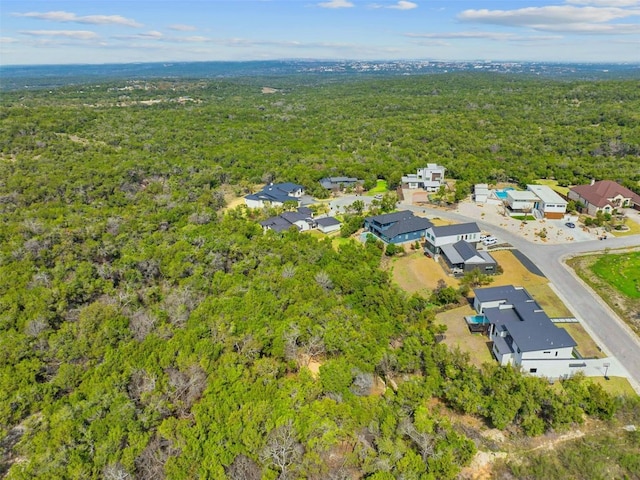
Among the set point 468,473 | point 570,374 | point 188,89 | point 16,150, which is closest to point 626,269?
point 570,374

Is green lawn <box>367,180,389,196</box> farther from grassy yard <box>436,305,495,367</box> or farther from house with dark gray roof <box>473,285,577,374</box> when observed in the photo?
house with dark gray roof <box>473,285,577,374</box>

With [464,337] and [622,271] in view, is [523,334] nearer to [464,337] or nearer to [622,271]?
[464,337]

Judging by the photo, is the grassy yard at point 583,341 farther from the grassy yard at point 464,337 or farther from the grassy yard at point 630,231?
the grassy yard at point 630,231

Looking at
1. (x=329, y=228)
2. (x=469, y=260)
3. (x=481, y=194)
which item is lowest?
(x=329, y=228)

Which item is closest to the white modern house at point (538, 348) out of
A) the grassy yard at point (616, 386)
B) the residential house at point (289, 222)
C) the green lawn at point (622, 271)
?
the grassy yard at point (616, 386)

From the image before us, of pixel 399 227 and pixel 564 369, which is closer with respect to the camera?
pixel 564 369

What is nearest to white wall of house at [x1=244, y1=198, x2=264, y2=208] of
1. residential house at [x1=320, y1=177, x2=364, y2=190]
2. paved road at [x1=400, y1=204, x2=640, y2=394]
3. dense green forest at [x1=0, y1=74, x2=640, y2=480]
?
dense green forest at [x1=0, y1=74, x2=640, y2=480]

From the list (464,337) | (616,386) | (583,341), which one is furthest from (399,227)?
(616,386)
